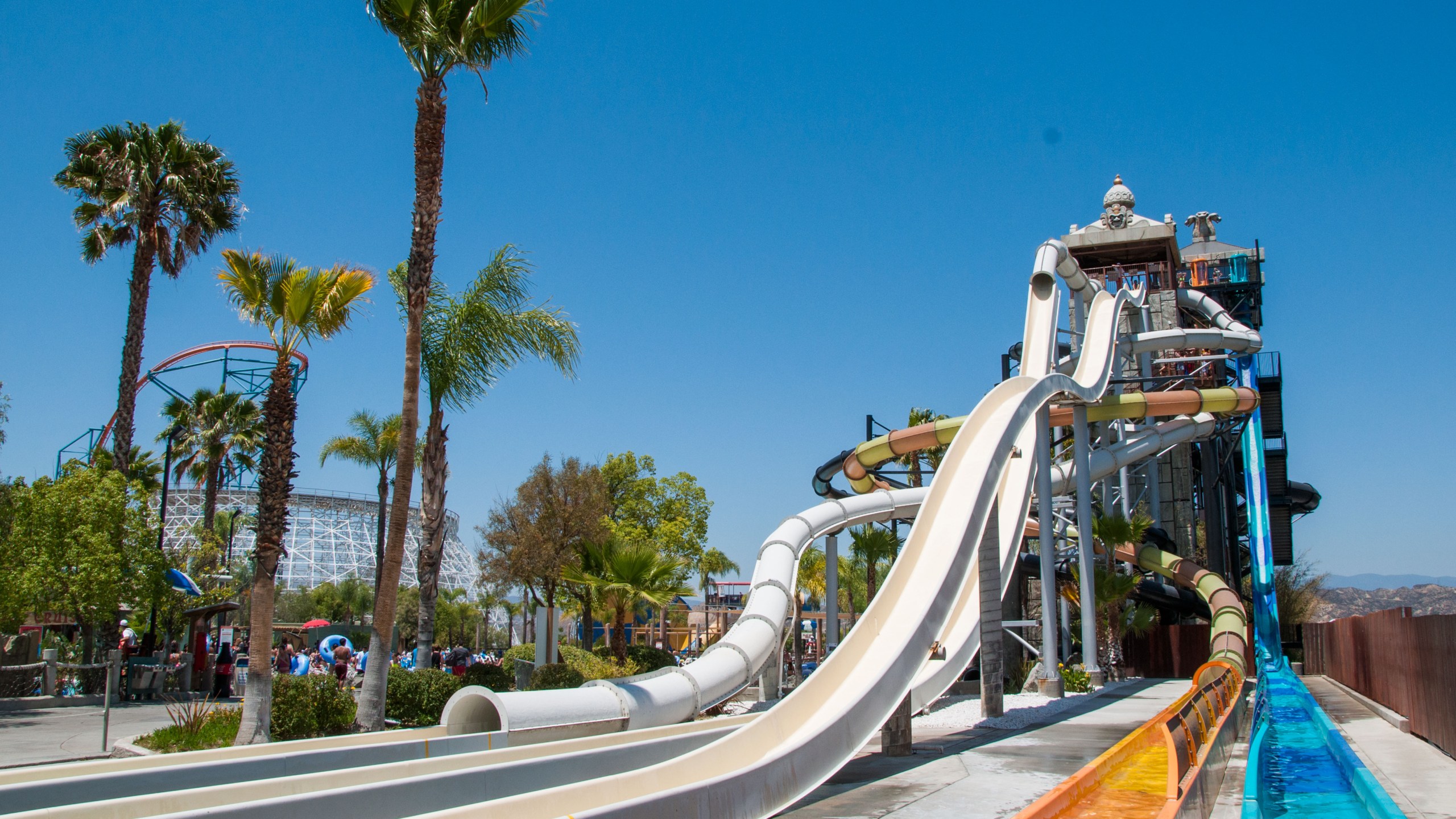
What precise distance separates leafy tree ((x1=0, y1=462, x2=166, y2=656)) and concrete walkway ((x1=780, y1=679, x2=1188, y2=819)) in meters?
17.6

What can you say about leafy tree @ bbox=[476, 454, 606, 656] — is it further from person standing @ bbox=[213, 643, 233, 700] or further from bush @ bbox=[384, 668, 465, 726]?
bush @ bbox=[384, 668, 465, 726]

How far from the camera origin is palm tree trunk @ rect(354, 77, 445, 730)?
45.2 feet

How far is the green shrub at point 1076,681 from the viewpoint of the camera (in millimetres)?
20094

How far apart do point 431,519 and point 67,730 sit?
20.7 ft

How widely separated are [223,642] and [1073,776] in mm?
22875

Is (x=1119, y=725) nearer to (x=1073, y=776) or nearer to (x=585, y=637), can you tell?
(x=1073, y=776)

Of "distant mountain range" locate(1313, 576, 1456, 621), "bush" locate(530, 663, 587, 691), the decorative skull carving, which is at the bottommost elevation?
"distant mountain range" locate(1313, 576, 1456, 621)

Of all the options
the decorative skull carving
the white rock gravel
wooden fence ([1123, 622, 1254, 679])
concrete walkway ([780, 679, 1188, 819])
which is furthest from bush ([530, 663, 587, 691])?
the decorative skull carving

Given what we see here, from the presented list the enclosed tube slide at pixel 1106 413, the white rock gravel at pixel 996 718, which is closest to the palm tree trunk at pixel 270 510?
the white rock gravel at pixel 996 718

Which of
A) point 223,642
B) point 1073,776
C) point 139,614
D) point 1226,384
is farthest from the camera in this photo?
point 1226,384

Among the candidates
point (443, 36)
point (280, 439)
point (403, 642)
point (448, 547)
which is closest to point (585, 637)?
point (280, 439)

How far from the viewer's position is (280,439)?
1384cm

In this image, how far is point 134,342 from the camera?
73.1ft

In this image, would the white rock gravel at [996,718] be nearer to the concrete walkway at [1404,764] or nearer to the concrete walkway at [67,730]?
the concrete walkway at [1404,764]
